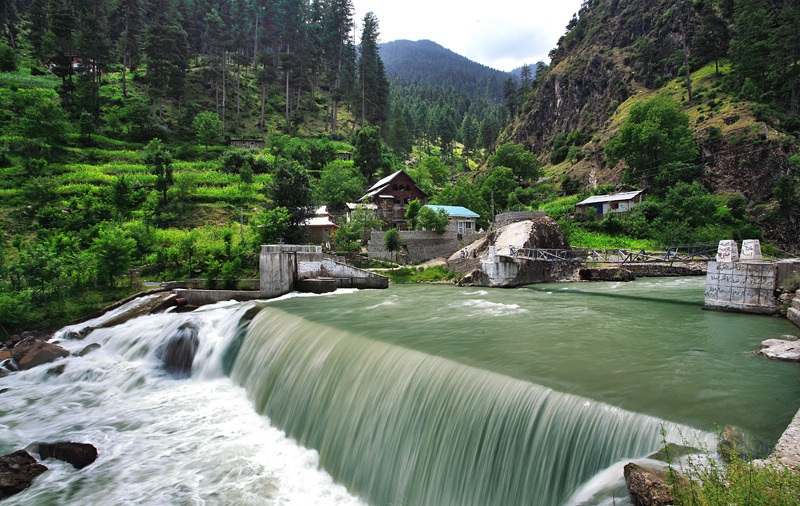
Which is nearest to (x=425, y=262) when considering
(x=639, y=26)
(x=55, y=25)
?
(x=55, y=25)

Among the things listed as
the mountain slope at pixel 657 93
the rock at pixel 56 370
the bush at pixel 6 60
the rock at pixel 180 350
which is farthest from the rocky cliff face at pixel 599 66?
the bush at pixel 6 60

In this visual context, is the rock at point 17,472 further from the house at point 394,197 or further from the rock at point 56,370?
the house at point 394,197

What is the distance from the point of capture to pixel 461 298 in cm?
2355

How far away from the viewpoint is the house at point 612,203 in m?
53.3

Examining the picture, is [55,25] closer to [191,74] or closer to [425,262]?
[191,74]

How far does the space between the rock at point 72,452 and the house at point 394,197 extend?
43457mm

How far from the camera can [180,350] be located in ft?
52.9

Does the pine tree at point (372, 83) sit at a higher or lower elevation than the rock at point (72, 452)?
higher

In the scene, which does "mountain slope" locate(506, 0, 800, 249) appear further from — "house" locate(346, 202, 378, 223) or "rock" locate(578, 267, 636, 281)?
"house" locate(346, 202, 378, 223)

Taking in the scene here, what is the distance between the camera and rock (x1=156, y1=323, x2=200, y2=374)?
1566 cm

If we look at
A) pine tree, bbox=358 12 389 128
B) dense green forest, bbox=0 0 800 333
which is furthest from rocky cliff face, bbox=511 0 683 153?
pine tree, bbox=358 12 389 128

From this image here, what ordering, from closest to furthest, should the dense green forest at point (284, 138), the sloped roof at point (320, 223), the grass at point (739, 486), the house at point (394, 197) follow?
the grass at point (739, 486)
the dense green forest at point (284, 138)
the sloped roof at point (320, 223)
the house at point (394, 197)

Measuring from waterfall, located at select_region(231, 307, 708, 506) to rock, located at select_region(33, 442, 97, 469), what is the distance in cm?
405

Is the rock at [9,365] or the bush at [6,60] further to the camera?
the bush at [6,60]
